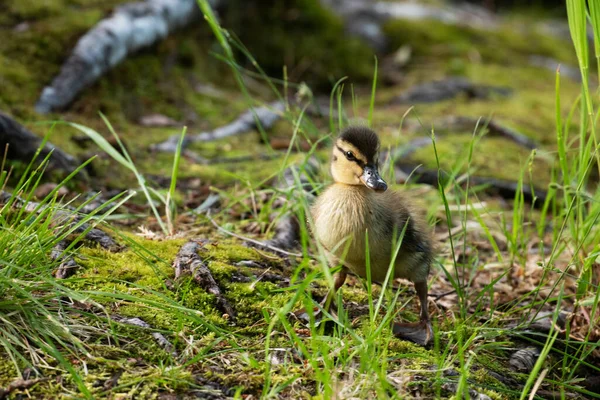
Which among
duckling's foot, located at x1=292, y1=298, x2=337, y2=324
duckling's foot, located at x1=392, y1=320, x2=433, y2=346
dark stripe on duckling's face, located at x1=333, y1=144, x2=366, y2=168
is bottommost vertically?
duckling's foot, located at x1=392, y1=320, x2=433, y2=346

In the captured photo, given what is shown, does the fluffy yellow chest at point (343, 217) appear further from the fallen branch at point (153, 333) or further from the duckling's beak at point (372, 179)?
the fallen branch at point (153, 333)

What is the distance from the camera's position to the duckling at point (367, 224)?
3.33 metres

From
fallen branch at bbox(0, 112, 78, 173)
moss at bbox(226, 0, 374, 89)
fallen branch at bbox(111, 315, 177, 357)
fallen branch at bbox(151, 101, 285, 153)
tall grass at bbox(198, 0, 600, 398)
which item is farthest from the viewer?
moss at bbox(226, 0, 374, 89)

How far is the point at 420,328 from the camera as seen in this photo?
3545mm

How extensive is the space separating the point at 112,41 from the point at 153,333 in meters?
4.42

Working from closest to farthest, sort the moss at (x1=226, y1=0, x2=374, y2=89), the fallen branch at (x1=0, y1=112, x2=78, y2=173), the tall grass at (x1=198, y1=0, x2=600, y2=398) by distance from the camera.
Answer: the tall grass at (x1=198, y1=0, x2=600, y2=398) < the fallen branch at (x1=0, y1=112, x2=78, y2=173) < the moss at (x1=226, y1=0, x2=374, y2=89)

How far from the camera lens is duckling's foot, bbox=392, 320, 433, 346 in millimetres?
3428

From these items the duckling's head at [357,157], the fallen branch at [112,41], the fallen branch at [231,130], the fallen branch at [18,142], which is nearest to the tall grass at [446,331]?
the duckling's head at [357,157]

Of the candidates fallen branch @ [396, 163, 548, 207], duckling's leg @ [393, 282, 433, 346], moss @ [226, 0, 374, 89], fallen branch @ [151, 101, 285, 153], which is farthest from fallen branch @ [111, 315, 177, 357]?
moss @ [226, 0, 374, 89]

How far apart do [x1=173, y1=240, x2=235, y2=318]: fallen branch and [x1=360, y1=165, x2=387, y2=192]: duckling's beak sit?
893mm

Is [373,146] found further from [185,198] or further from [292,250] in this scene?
[185,198]

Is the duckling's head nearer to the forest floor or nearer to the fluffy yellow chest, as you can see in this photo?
the fluffy yellow chest

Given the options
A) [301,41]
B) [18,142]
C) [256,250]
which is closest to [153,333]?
[256,250]

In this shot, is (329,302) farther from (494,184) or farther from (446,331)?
(494,184)
